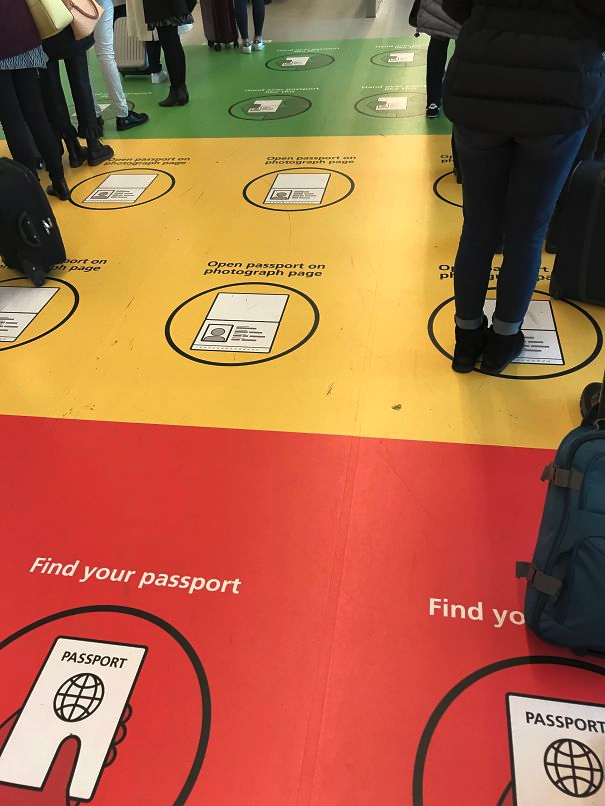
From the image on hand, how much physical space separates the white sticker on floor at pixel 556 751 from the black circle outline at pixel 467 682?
0.21 feet

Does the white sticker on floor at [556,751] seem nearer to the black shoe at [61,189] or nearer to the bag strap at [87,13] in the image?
the black shoe at [61,189]

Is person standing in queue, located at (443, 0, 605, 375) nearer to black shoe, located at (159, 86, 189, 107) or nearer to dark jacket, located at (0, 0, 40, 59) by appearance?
dark jacket, located at (0, 0, 40, 59)

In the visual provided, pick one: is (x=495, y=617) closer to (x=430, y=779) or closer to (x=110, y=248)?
(x=430, y=779)

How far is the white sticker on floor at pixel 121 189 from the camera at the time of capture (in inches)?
131

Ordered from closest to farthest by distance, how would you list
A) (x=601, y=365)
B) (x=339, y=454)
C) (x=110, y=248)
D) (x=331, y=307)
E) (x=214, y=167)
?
(x=339, y=454), (x=601, y=365), (x=331, y=307), (x=110, y=248), (x=214, y=167)

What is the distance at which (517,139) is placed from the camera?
63.6 inches

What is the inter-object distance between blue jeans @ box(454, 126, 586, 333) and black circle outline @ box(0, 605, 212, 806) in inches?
47.9

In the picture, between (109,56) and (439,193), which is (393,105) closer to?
(439,193)

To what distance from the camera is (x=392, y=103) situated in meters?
4.25

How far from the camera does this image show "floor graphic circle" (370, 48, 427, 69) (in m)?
4.94

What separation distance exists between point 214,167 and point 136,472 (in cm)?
226

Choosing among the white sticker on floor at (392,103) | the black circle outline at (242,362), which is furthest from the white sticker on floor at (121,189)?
the white sticker on floor at (392,103)

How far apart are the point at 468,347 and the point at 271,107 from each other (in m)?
2.99

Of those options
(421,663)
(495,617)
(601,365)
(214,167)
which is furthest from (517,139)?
(214,167)
